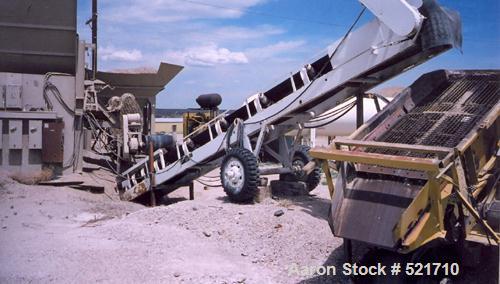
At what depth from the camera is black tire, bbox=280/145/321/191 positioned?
9.77m

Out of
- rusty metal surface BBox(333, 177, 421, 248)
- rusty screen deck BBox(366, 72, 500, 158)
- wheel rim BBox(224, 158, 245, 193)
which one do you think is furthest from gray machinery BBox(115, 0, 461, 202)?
rusty metal surface BBox(333, 177, 421, 248)

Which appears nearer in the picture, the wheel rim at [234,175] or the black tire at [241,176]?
the black tire at [241,176]

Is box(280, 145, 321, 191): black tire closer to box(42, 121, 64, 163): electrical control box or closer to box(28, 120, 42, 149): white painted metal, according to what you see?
box(42, 121, 64, 163): electrical control box

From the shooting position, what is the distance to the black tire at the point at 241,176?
8.58 metres

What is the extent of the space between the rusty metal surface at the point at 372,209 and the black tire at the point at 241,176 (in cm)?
336

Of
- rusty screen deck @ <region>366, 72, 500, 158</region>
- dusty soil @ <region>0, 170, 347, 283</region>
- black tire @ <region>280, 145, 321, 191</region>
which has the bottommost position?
dusty soil @ <region>0, 170, 347, 283</region>

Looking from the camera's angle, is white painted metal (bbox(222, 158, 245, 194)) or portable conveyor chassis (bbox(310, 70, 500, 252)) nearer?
portable conveyor chassis (bbox(310, 70, 500, 252))

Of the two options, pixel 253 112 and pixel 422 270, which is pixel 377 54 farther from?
pixel 422 270

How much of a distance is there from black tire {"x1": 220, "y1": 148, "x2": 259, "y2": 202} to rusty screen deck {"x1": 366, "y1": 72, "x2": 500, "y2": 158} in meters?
2.98

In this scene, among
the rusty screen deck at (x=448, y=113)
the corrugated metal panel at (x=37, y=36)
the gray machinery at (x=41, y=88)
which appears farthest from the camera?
the gray machinery at (x=41, y=88)

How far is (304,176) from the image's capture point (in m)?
9.73

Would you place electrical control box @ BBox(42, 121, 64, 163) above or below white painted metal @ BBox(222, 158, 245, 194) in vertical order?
above

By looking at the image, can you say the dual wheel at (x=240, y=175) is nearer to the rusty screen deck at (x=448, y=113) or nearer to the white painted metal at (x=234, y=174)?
the white painted metal at (x=234, y=174)

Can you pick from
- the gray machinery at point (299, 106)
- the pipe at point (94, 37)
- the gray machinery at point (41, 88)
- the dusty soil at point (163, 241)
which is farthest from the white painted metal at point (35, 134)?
the pipe at point (94, 37)
